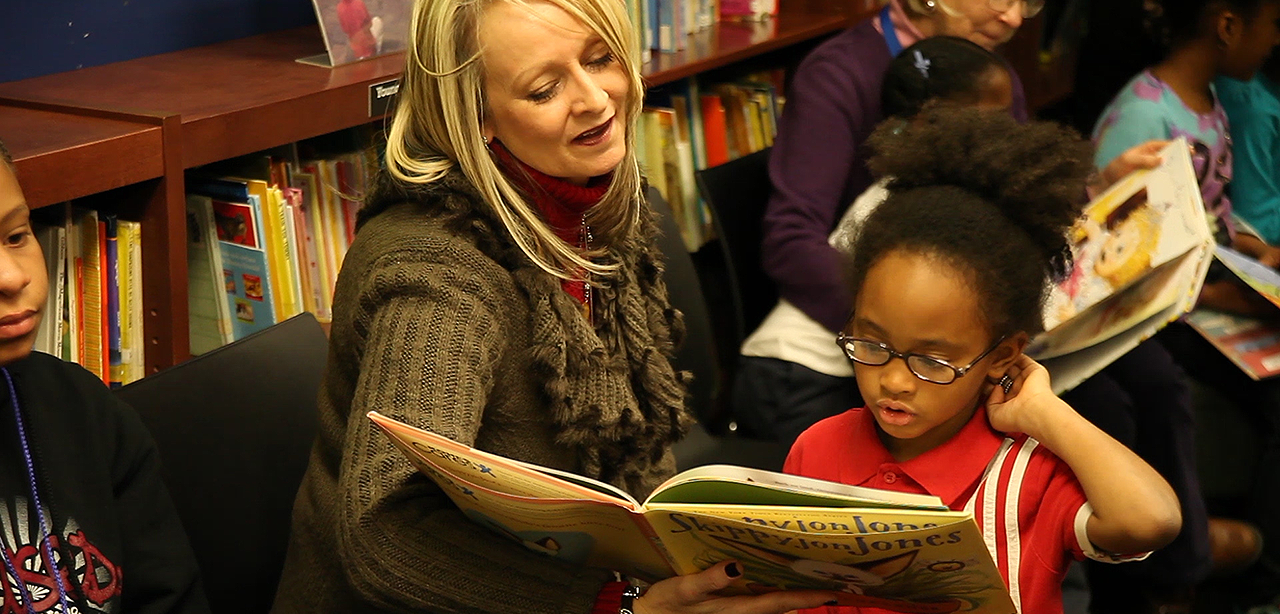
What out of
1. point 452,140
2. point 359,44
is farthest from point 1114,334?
point 359,44

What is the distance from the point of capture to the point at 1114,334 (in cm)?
189

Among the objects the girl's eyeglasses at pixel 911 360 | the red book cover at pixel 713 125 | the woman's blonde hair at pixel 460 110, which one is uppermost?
the woman's blonde hair at pixel 460 110

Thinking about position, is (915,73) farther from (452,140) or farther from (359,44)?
(452,140)

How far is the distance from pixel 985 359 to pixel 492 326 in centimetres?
53

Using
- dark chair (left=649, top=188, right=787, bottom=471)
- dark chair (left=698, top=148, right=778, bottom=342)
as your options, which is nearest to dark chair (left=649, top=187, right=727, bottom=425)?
dark chair (left=649, top=188, right=787, bottom=471)

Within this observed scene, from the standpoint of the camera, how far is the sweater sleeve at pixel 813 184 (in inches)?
87.3

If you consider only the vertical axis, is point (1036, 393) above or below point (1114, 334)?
above

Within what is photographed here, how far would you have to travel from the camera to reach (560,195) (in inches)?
54.9

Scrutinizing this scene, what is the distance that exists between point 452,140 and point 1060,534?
77 cm

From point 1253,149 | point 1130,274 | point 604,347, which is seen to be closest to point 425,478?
point 604,347

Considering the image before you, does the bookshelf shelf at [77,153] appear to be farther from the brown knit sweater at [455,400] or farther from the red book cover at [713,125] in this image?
A: the red book cover at [713,125]

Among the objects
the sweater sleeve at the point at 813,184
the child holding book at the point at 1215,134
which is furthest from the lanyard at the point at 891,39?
the child holding book at the point at 1215,134

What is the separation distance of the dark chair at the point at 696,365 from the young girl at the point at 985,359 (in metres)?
0.82

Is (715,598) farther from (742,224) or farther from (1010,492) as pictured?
(742,224)
